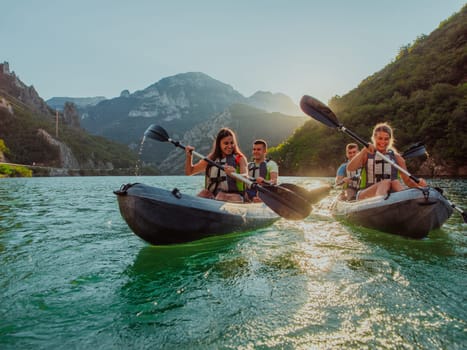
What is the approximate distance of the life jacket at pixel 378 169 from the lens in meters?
6.44

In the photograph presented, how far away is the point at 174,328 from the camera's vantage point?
247cm

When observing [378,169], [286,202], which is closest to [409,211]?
[378,169]

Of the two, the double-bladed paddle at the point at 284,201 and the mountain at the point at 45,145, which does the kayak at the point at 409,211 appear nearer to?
the double-bladed paddle at the point at 284,201

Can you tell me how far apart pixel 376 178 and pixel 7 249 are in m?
7.16

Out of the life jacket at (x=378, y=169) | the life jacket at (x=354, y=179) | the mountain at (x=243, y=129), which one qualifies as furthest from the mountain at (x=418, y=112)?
the mountain at (x=243, y=129)

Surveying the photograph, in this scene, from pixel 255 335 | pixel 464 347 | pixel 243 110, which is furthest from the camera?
pixel 243 110

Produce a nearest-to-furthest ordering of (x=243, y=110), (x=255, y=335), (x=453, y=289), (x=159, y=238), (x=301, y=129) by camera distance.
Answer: (x=255, y=335) → (x=453, y=289) → (x=159, y=238) → (x=301, y=129) → (x=243, y=110)

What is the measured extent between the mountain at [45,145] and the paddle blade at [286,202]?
79393 mm

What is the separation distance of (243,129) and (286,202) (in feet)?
484

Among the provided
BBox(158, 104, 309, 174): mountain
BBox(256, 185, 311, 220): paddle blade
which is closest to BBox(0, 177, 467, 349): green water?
BBox(256, 185, 311, 220): paddle blade

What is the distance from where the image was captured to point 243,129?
497ft

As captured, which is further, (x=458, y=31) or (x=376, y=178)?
(x=458, y=31)

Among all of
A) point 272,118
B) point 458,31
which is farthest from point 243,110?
point 458,31

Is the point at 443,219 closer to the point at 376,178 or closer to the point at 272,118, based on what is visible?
the point at 376,178
